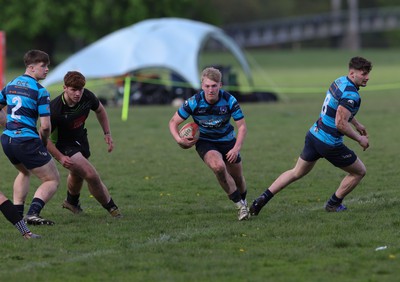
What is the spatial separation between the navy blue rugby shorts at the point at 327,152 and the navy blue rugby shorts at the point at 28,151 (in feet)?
8.92

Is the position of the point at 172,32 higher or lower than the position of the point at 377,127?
higher

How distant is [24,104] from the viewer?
30.3ft

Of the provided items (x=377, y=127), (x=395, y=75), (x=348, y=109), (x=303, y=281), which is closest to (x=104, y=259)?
(x=303, y=281)

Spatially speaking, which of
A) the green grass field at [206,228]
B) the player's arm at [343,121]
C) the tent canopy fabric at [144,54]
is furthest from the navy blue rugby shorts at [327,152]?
the tent canopy fabric at [144,54]

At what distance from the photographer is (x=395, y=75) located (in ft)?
147

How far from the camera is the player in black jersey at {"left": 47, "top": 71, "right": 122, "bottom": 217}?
31.7 feet

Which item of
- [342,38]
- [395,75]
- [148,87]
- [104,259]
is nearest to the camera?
A: [104,259]

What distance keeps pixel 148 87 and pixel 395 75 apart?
726 inches

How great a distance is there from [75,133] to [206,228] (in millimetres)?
1782

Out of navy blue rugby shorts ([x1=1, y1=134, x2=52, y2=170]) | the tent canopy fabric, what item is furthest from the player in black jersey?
the tent canopy fabric

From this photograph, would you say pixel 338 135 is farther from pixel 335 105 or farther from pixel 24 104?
pixel 24 104

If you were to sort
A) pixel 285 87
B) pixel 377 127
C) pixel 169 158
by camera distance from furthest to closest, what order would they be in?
1. pixel 285 87
2. pixel 377 127
3. pixel 169 158

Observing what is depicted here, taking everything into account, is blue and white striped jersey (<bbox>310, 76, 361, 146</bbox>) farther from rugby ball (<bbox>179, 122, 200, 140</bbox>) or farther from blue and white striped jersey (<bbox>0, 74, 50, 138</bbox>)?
blue and white striped jersey (<bbox>0, 74, 50, 138</bbox>)

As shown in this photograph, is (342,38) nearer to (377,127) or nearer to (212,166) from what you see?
(377,127)
